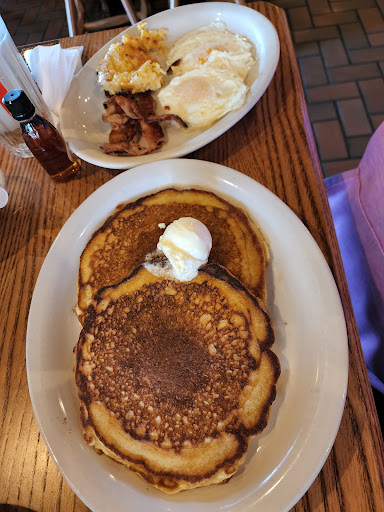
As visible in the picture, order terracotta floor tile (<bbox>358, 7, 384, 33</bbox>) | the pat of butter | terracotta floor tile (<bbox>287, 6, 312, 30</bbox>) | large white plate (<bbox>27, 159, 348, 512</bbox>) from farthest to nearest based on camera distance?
terracotta floor tile (<bbox>287, 6, 312, 30</bbox>) → terracotta floor tile (<bbox>358, 7, 384, 33</bbox>) → the pat of butter → large white plate (<bbox>27, 159, 348, 512</bbox>)

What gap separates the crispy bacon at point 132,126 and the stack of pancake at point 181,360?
349mm

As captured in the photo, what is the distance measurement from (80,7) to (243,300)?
257cm

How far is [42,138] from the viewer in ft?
3.52

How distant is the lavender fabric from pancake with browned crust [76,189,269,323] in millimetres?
457

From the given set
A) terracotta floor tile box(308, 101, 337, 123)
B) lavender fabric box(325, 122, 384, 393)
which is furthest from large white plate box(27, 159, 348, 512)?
terracotta floor tile box(308, 101, 337, 123)

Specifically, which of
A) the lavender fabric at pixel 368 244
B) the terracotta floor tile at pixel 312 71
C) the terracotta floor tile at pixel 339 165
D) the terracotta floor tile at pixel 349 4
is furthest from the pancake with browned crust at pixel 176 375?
the terracotta floor tile at pixel 349 4

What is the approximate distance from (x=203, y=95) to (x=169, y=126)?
0.15 meters

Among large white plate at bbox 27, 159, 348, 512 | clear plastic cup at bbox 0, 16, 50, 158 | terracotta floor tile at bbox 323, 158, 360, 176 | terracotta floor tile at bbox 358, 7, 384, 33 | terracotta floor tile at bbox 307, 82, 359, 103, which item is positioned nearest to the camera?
large white plate at bbox 27, 159, 348, 512

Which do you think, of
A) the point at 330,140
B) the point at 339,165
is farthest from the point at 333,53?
the point at 339,165

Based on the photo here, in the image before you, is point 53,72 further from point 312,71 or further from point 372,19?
point 372,19

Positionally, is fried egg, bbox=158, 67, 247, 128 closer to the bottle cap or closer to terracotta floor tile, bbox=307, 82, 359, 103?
the bottle cap

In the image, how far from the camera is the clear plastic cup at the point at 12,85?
111cm

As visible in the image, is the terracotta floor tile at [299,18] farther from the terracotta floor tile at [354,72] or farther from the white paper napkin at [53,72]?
the white paper napkin at [53,72]

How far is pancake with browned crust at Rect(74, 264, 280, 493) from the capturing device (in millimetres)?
773
